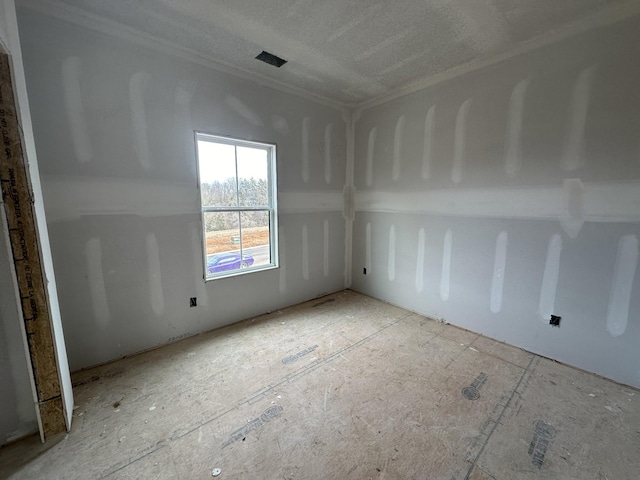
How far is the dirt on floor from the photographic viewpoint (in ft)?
9.06

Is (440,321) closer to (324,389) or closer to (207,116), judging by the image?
(324,389)

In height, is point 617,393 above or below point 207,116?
below

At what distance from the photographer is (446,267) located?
297 cm

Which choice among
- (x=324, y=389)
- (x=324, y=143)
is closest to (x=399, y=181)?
(x=324, y=143)

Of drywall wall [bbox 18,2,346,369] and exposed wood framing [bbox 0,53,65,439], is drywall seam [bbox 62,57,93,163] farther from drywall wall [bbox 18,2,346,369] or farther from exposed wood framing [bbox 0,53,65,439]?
exposed wood framing [bbox 0,53,65,439]

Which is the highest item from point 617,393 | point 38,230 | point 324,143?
point 324,143

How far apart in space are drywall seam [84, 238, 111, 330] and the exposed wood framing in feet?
2.24

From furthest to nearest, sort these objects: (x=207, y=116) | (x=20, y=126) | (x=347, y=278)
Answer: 1. (x=347, y=278)
2. (x=207, y=116)
3. (x=20, y=126)

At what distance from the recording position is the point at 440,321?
306 cm

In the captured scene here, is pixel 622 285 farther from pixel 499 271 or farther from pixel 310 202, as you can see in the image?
pixel 310 202

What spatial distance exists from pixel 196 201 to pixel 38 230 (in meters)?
1.21

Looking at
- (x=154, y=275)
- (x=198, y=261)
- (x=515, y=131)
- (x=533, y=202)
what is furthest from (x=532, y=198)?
(x=154, y=275)

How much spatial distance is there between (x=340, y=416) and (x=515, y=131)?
110 inches

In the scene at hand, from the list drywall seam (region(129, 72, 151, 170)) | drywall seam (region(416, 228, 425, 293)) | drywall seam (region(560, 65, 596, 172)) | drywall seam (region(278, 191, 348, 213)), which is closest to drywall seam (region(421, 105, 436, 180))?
drywall seam (region(416, 228, 425, 293))
